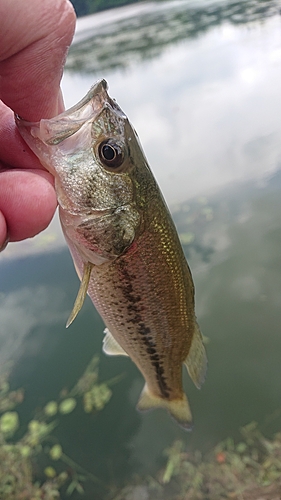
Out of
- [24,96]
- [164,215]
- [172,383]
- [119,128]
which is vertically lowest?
[172,383]

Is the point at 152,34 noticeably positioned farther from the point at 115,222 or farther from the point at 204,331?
the point at 115,222

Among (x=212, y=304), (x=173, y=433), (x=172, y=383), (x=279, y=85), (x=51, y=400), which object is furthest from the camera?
(x=279, y=85)

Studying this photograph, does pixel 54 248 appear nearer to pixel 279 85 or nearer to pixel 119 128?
pixel 119 128

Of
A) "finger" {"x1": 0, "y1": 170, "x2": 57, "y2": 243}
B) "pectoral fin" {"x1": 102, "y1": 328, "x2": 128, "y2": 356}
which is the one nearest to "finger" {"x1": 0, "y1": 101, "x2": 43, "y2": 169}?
"finger" {"x1": 0, "y1": 170, "x2": 57, "y2": 243}

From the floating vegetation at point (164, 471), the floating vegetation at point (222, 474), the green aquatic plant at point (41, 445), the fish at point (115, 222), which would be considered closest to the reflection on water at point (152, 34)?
the green aquatic plant at point (41, 445)

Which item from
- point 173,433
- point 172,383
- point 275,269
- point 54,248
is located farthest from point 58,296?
point 172,383

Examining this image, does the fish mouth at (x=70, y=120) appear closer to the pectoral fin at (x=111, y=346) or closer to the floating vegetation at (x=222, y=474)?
the pectoral fin at (x=111, y=346)

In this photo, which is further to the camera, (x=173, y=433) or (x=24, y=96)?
(x=173, y=433)

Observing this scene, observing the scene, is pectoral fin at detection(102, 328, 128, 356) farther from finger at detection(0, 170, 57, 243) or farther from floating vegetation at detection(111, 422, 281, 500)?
floating vegetation at detection(111, 422, 281, 500)
